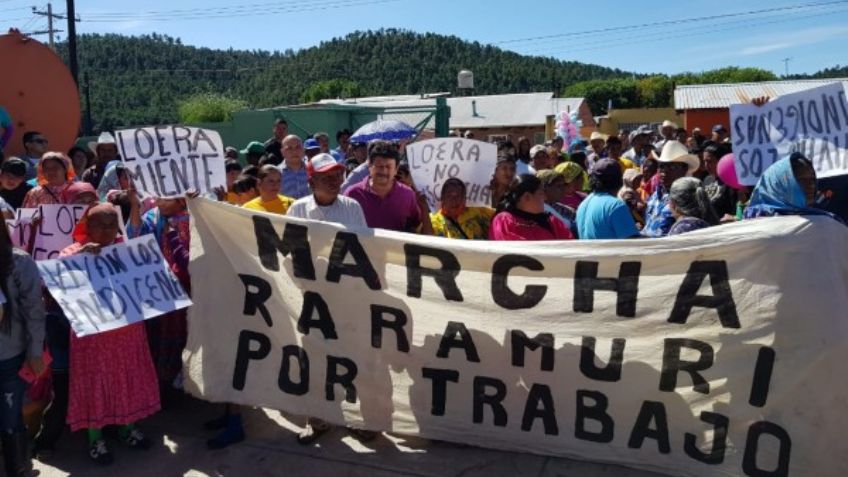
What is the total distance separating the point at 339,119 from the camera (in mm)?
17969

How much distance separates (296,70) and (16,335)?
381 feet

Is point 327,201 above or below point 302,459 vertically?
above

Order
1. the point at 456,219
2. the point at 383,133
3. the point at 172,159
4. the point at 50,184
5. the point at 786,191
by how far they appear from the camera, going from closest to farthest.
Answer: the point at 786,191
the point at 172,159
the point at 456,219
the point at 50,184
the point at 383,133

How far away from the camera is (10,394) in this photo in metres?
3.44

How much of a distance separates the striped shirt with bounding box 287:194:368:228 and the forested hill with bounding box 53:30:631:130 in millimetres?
80353

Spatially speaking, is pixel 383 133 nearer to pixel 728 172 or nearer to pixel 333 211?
pixel 728 172

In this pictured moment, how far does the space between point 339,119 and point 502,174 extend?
42.5ft

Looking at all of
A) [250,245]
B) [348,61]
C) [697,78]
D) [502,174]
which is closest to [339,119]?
[502,174]

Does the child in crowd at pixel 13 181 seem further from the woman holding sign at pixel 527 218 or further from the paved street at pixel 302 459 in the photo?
the woman holding sign at pixel 527 218

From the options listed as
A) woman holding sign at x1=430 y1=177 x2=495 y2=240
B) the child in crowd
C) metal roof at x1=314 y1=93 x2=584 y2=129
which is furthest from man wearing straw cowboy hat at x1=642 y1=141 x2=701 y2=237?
metal roof at x1=314 y1=93 x2=584 y2=129

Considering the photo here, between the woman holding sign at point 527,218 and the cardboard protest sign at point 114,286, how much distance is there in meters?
1.90

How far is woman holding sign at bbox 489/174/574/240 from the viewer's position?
13.0 feet

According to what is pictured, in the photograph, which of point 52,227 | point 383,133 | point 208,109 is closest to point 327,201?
point 52,227

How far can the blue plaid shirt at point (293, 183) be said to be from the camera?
6754 mm
